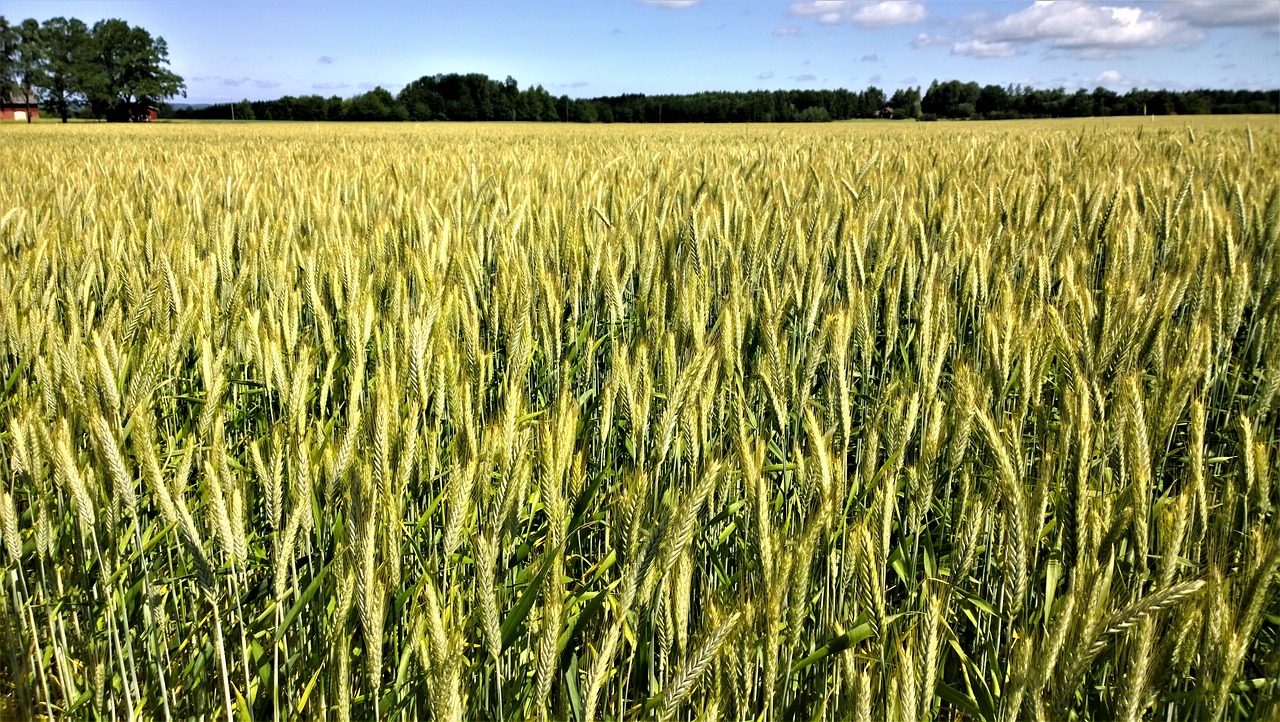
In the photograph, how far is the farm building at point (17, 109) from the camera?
50750mm

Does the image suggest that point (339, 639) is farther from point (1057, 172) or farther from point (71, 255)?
point (1057, 172)

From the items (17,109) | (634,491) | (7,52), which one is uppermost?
(7,52)

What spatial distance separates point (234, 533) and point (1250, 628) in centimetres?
114

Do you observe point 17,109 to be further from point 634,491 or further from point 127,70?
point 634,491

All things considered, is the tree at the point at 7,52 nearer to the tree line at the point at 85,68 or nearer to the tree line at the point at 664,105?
the tree line at the point at 85,68

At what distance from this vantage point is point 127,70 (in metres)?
50.3

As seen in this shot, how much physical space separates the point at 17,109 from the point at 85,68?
30.6 feet

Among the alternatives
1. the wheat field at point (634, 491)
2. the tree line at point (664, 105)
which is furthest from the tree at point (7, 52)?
the wheat field at point (634, 491)

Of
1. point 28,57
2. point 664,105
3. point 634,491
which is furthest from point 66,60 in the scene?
point 634,491

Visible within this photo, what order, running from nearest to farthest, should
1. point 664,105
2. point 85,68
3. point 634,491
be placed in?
point 634,491, point 85,68, point 664,105

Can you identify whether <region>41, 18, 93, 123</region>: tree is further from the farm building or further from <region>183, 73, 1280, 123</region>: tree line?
<region>183, 73, 1280, 123</region>: tree line

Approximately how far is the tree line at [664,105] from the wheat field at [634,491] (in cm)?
4746

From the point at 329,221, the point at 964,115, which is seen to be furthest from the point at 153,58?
the point at 329,221

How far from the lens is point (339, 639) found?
88 cm
